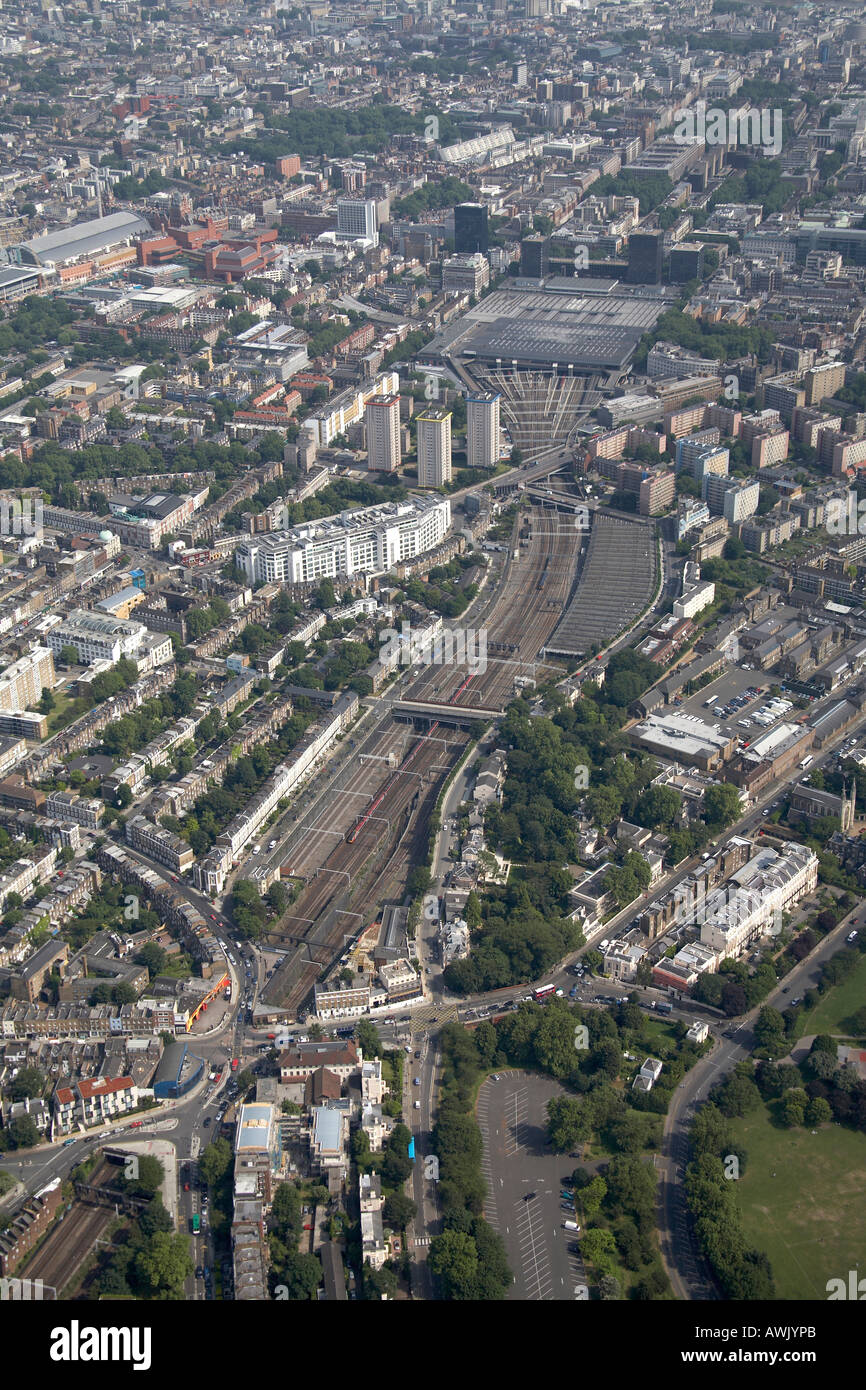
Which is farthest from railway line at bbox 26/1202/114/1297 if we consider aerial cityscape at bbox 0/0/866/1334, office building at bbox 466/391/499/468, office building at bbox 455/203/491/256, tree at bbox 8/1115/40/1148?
office building at bbox 455/203/491/256

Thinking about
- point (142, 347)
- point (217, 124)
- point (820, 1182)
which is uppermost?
point (217, 124)

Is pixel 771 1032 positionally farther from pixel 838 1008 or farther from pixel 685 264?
pixel 685 264

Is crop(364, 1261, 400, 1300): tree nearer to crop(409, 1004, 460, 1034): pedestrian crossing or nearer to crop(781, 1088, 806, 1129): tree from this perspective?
crop(409, 1004, 460, 1034): pedestrian crossing

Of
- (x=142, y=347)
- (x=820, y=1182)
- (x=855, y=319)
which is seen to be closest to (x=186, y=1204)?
(x=820, y=1182)

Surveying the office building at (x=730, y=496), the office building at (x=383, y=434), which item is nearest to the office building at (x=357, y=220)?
the office building at (x=383, y=434)

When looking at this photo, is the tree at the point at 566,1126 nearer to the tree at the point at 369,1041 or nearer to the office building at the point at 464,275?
the tree at the point at 369,1041

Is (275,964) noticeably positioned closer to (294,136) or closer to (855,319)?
(855,319)

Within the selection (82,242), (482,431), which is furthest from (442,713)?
(82,242)
